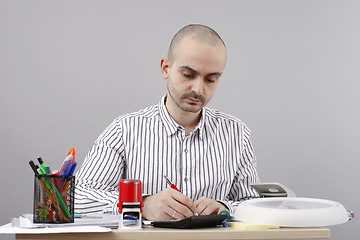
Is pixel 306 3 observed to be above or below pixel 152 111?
above

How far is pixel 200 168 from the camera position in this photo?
1771mm

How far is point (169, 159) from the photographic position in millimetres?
1768

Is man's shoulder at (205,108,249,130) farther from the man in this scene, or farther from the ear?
the ear

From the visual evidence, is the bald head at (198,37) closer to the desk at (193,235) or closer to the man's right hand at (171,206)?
the man's right hand at (171,206)

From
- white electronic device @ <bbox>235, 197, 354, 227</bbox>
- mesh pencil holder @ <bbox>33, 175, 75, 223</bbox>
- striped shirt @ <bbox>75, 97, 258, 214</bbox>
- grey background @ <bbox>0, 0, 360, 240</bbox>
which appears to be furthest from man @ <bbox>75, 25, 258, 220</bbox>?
grey background @ <bbox>0, 0, 360, 240</bbox>

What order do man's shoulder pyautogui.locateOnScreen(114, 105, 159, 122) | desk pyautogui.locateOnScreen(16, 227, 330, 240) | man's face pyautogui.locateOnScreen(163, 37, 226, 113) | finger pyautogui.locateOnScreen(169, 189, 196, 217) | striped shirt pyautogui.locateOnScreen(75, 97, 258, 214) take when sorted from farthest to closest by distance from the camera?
man's shoulder pyautogui.locateOnScreen(114, 105, 159, 122) → striped shirt pyautogui.locateOnScreen(75, 97, 258, 214) → man's face pyautogui.locateOnScreen(163, 37, 226, 113) → finger pyautogui.locateOnScreen(169, 189, 196, 217) → desk pyautogui.locateOnScreen(16, 227, 330, 240)

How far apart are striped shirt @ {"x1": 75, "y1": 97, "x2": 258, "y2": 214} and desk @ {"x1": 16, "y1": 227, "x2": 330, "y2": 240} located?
2.32 feet

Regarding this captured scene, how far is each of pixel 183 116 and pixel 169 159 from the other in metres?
0.16

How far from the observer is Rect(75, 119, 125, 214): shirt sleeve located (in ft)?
4.96

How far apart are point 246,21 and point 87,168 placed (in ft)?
4.62

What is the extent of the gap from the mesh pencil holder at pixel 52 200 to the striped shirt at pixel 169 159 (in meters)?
0.57

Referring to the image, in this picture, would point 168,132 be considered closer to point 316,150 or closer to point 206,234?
point 206,234

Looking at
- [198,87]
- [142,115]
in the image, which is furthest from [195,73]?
[142,115]

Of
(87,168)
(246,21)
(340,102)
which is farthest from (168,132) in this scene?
(340,102)
